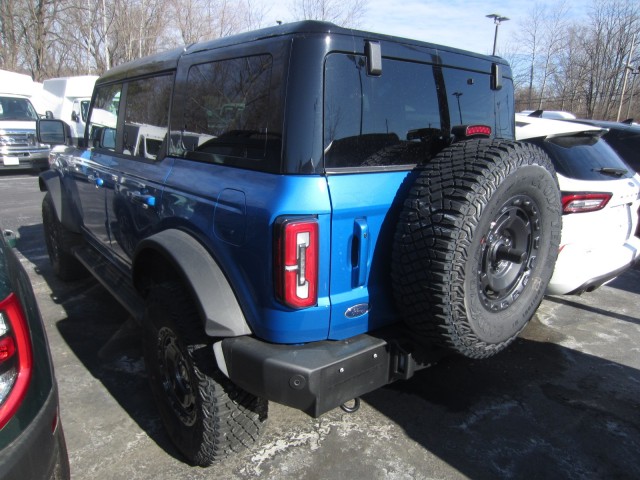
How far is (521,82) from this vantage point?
34.8 m

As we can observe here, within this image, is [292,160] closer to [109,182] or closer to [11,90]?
[109,182]

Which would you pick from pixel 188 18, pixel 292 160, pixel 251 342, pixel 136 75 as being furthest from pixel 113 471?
pixel 188 18

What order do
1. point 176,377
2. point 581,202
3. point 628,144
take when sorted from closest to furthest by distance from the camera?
point 176,377, point 581,202, point 628,144

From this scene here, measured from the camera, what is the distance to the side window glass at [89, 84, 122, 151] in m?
3.58

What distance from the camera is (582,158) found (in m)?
3.62

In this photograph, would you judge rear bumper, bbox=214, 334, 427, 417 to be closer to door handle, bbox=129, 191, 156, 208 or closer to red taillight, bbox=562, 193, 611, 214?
door handle, bbox=129, 191, 156, 208

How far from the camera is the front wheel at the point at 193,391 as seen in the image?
222 centimetres

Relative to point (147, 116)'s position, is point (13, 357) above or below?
below

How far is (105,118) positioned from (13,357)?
2703 mm

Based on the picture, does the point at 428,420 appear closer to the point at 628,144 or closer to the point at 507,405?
the point at 507,405

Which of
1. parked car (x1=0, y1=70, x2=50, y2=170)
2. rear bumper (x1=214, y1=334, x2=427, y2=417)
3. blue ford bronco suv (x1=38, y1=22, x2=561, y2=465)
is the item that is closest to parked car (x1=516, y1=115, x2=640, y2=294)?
blue ford bronco suv (x1=38, y1=22, x2=561, y2=465)

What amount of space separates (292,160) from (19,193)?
10.4 metres

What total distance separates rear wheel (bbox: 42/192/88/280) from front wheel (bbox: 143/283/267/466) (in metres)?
2.45

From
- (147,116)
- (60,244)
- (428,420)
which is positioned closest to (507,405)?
(428,420)
